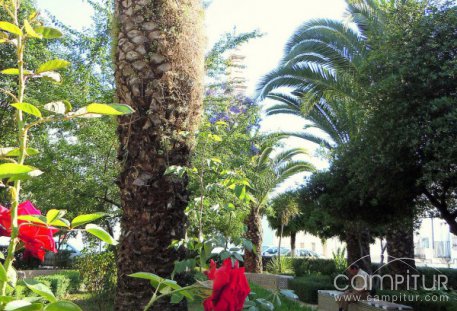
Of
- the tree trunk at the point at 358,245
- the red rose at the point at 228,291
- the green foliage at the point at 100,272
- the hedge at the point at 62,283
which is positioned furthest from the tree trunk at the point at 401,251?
the red rose at the point at 228,291

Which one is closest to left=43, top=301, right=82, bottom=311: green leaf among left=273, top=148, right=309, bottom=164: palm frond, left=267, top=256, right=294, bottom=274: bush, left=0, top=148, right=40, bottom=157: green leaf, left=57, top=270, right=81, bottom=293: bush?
left=0, top=148, right=40, bottom=157: green leaf

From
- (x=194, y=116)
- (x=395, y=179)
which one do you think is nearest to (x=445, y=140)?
(x=395, y=179)

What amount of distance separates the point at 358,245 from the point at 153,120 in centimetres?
1409

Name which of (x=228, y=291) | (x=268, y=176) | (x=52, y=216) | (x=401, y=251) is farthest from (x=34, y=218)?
(x=268, y=176)

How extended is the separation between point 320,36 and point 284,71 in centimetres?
148

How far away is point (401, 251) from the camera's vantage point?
12797mm

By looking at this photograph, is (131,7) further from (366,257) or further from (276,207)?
(276,207)

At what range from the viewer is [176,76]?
11.4 ft

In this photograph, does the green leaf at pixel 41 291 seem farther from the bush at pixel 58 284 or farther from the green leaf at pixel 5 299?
the bush at pixel 58 284

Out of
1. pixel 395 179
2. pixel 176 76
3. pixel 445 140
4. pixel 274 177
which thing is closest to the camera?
pixel 176 76

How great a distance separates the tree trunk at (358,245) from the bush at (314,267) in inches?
161

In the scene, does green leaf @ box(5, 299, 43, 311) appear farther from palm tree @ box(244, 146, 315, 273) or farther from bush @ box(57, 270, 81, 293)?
palm tree @ box(244, 146, 315, 273)

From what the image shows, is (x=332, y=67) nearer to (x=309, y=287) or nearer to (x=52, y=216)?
(x=309, y=287)

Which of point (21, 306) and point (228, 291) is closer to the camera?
Result: point (21, 306)
